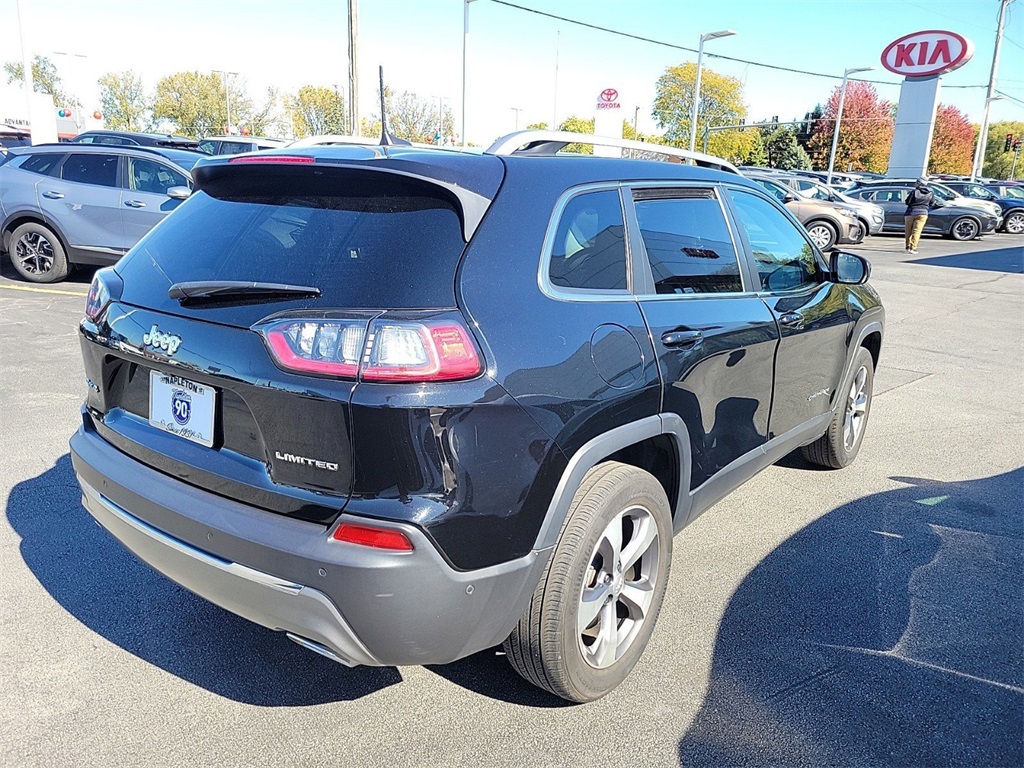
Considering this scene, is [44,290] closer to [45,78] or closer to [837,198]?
[837,198]

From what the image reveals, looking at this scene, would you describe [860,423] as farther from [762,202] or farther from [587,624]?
[587,624]

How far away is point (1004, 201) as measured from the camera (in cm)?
2755

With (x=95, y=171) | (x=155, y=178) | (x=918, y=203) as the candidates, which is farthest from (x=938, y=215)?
(x=95, y=171)

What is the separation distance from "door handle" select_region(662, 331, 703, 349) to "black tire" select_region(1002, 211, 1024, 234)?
30190 millimetres

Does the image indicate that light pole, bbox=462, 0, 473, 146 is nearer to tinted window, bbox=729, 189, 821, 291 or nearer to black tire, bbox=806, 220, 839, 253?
black tire, bbox=806, 220, 839, 253

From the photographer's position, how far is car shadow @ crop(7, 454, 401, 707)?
2.66m

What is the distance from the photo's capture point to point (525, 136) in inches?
110

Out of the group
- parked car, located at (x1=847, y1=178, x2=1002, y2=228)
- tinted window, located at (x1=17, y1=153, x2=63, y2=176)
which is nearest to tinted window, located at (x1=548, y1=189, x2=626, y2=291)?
tinted window, located at (x1=17, y1=153, x2=63, y2=176)

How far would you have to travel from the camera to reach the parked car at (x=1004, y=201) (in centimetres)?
2664

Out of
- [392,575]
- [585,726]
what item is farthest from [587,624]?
[392,575]

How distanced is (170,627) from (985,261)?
1984cm

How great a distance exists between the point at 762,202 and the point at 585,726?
2510mm

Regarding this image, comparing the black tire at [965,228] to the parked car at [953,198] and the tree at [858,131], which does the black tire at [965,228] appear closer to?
the parked car at [953,198]

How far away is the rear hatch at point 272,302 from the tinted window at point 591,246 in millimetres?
278
